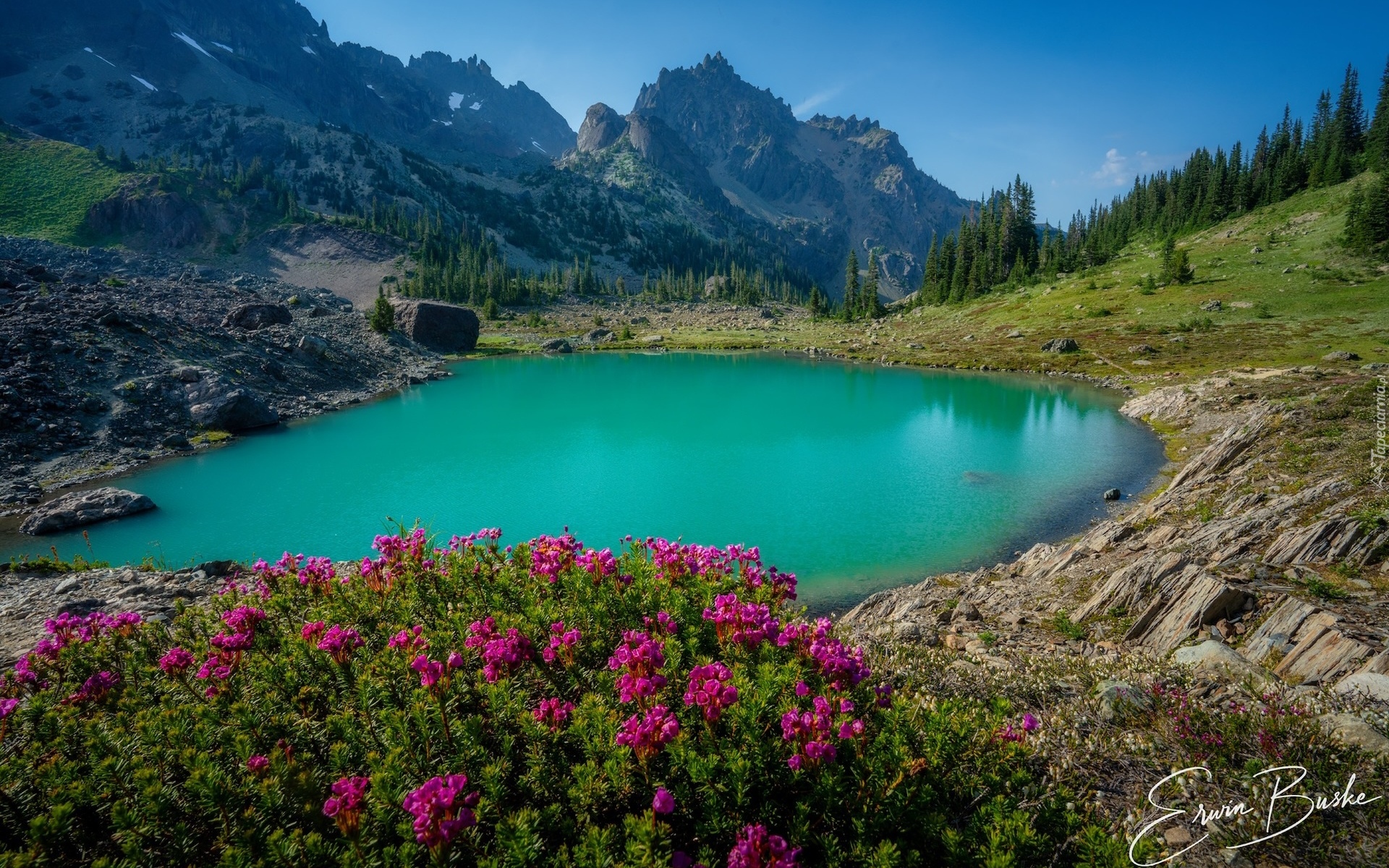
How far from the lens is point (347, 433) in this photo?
38.7 m

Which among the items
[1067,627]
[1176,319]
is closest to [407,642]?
[1067,627]

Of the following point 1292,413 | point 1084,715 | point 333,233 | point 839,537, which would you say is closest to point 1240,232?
point 1292,413

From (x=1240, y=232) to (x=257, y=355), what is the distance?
147 metres

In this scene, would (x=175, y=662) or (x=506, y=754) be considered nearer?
(x=506, y=754)

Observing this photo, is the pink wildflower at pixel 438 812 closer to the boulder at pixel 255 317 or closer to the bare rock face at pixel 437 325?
the boulder at pixel 255 317

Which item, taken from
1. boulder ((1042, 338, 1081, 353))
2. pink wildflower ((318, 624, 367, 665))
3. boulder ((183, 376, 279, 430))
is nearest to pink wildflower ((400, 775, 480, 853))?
pink wildflower ((318, 624, 367, 665))

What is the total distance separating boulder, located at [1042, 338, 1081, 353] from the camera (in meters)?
65.9

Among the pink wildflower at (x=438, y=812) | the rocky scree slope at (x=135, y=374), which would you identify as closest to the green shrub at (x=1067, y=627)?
the pink wildflower at (x=438, y=812)

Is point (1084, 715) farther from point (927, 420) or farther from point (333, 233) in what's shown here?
point (333, 233)

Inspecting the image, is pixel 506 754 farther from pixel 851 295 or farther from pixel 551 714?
pixel 851 295

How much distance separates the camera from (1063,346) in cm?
6619

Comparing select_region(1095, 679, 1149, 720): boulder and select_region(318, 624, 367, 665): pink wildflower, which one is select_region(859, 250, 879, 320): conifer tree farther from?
select_region(318, 624, 367, 665): pink wildflower

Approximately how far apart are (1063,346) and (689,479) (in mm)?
59430
